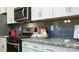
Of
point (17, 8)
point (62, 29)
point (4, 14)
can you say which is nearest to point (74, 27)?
point (62, 29)

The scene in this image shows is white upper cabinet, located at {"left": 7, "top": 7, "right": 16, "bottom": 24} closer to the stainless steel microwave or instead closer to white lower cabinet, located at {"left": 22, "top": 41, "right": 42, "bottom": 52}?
the stainless steel microwave

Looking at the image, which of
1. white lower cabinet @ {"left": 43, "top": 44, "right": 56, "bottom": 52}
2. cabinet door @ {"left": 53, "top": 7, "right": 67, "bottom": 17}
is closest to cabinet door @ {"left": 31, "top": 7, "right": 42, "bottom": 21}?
cabinet door @ {"left": 53, "top": 7, "right": 67, "bottom": 17}

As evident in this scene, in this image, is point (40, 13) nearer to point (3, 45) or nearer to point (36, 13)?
point (36, 13)

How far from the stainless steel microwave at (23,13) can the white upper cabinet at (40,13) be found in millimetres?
110

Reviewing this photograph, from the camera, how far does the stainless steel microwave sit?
384 centimetres

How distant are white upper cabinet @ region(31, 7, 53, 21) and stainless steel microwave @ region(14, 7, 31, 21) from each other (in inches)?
4.3

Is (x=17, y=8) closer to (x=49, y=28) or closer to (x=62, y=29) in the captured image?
(x=49, y=28)

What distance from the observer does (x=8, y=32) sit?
544 cm

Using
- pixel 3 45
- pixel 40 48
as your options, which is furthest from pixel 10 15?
pixel 40 48

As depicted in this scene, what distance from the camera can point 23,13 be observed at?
4027mm

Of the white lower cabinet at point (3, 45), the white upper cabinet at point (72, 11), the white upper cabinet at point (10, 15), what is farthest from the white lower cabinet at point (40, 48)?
the white upper cabinet at point (10, 15)

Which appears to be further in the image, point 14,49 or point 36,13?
point 14,49

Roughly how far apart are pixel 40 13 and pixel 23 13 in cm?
71
